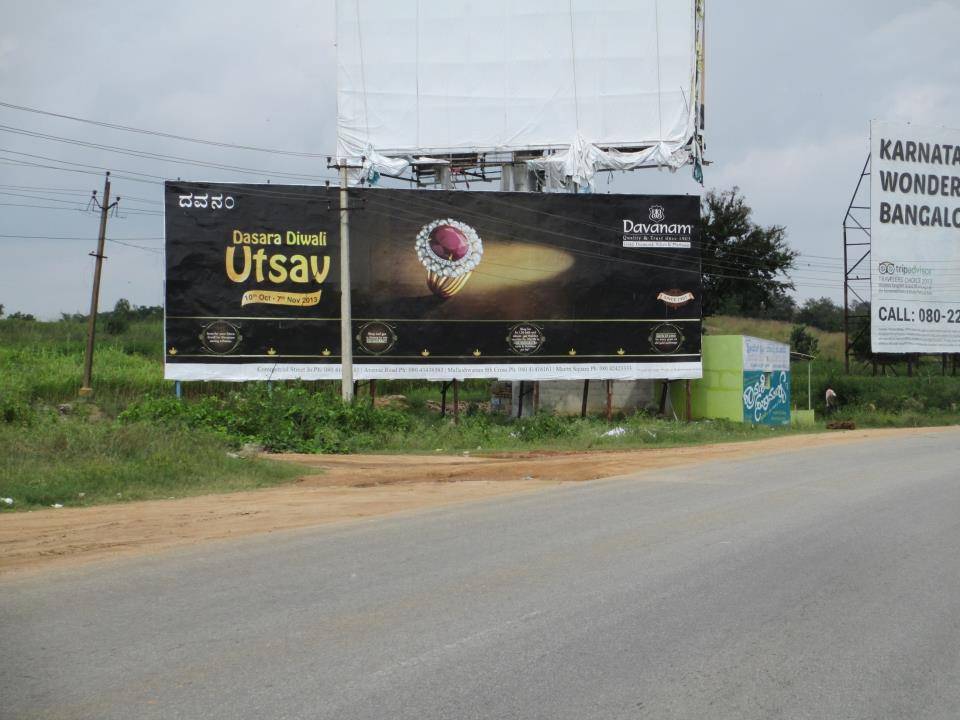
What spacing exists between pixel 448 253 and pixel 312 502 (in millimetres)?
18379

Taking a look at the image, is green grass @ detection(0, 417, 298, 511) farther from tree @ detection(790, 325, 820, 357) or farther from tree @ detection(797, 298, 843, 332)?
tree @ detection(797, 298, 843, 332)

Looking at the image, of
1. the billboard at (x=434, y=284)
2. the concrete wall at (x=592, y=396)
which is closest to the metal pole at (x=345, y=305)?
the billboard at (x=434, y=284)

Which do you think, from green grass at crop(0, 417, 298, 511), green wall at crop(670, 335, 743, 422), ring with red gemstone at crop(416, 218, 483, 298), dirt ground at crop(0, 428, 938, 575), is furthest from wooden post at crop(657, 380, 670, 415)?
green grass at crop(0, 417, 298, 511)

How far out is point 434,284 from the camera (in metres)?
30.4

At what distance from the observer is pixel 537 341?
3083cm

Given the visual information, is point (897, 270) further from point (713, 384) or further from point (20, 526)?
point (20, 526)

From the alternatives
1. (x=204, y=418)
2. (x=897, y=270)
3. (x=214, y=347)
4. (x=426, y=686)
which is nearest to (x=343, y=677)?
(x=426, y=686)

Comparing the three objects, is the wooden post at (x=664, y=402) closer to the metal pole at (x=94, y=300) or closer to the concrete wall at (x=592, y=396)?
the concrete wall at (x=592, y=396)

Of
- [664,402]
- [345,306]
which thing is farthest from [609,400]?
[345,306]

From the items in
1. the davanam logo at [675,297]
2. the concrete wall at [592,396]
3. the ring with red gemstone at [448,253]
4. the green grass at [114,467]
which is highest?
the ring with red gemstone at [448,253]

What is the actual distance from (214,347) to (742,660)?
83.2ft

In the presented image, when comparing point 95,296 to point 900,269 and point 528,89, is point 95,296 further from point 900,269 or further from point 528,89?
point 900,269

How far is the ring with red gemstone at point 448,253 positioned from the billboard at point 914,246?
19.5 meters

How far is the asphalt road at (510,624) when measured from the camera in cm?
531
